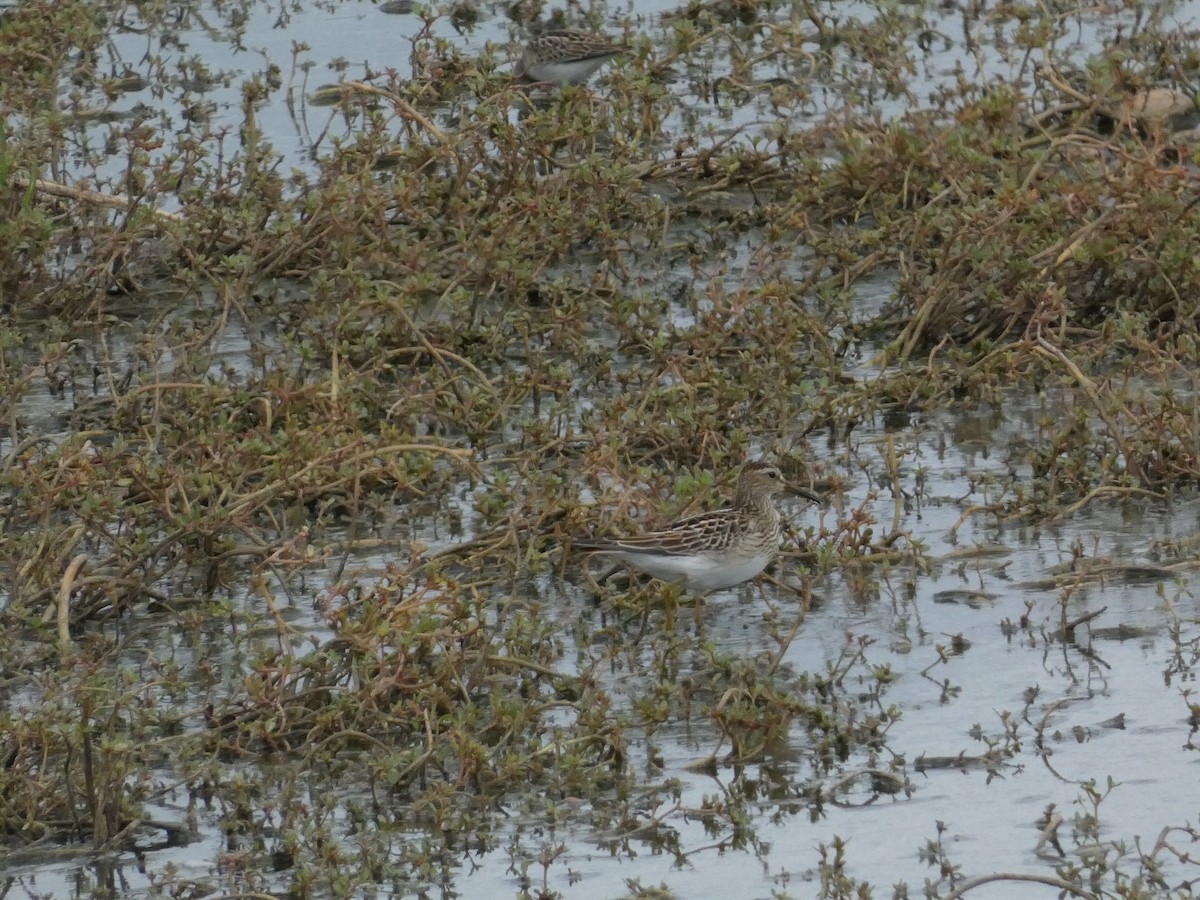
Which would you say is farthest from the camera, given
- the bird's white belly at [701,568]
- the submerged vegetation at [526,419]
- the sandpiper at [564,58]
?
the sandpiper at [564,58]

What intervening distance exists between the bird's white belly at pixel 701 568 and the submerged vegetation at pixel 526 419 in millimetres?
140

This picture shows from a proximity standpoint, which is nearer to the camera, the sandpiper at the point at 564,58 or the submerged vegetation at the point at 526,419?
the submerged vegetation at the point at 526,419

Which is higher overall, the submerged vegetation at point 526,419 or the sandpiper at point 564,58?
the sandpiper at point 564,58

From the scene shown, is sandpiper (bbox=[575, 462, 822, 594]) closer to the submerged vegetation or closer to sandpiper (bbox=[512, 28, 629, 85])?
the submerged vegetation

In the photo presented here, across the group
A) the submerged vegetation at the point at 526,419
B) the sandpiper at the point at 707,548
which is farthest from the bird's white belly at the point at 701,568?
the submerged vegetation at the point at 526,419

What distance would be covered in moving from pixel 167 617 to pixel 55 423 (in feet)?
7.38

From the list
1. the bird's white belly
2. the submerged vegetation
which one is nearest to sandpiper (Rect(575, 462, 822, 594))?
the bird's white belly

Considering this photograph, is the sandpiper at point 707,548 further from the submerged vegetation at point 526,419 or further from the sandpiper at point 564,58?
the sandpiper at point 564,58

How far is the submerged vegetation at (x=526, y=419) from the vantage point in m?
7.32

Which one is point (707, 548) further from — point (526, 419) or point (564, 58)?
point (564, 58)

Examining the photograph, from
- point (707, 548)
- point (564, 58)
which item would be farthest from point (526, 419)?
point (564, 58)

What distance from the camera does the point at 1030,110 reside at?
1370 cm

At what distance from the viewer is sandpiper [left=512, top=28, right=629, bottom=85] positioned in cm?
1455

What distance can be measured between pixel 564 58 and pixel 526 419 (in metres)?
4.50
